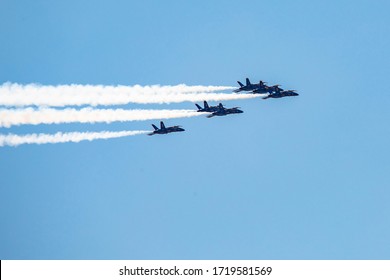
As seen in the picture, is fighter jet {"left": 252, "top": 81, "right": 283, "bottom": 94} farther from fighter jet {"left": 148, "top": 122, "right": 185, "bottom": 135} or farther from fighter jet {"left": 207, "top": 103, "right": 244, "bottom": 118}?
fighter jet {"left": 148, "top": 122, "right": 185, "bottom": 135}

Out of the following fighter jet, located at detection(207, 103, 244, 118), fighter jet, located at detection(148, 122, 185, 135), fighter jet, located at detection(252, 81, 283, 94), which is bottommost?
fighter jet, located at detection(148, 122, 185, 135)

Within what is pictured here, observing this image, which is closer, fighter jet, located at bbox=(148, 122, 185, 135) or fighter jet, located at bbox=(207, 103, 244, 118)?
fighter jet, located at bbox=(148, 122, 185, 135)

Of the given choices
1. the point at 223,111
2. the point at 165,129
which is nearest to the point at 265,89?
the point at 223,111

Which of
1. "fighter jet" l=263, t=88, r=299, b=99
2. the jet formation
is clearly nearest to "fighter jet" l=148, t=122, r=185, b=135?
the jet formation

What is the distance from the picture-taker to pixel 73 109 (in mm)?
107000

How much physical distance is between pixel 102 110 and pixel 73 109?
3.91 metres

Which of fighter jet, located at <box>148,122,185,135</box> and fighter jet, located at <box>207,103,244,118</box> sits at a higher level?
fighter jet, located at <box>207,103,244,118</box>

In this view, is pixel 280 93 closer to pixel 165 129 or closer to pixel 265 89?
pixel 265 89

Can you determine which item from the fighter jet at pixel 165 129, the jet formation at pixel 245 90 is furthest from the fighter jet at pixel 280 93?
the fighter jet at pixel 165 129
